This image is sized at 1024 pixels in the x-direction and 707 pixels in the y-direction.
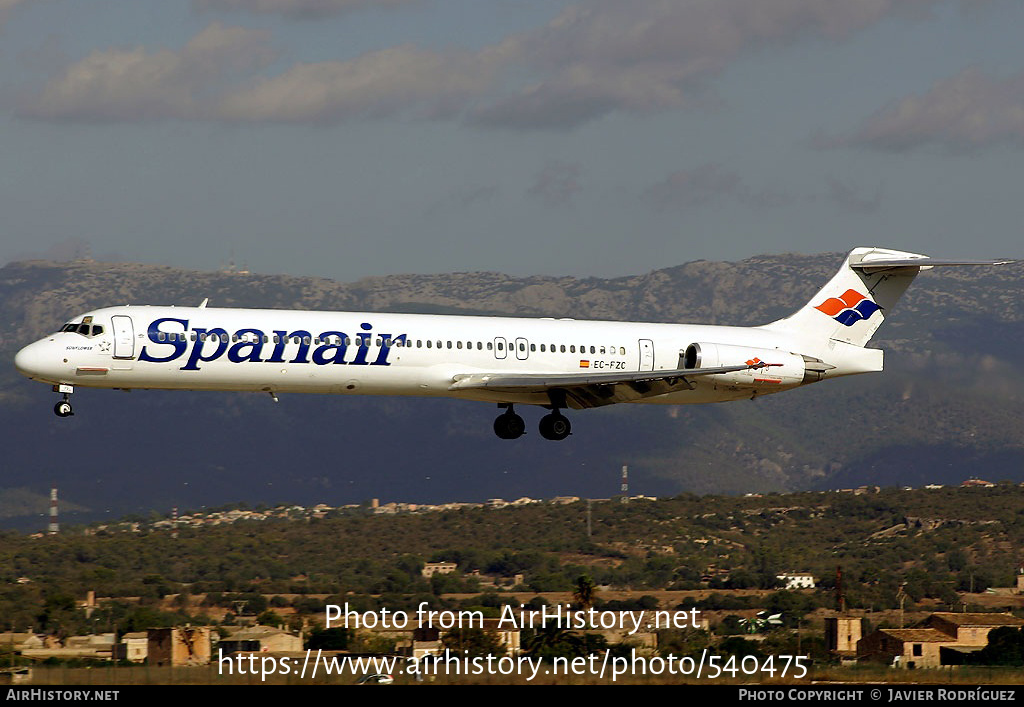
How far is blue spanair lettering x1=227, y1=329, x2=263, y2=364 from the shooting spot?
131ft

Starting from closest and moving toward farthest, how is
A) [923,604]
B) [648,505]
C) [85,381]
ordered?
[85,381] → [923,604] → [648,505]

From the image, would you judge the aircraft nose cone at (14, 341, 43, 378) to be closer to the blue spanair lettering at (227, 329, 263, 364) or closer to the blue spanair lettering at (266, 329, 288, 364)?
the blue spanair lettering at (227, 329, 263, 364)

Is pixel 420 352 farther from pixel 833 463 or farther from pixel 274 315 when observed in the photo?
pixel 833 463

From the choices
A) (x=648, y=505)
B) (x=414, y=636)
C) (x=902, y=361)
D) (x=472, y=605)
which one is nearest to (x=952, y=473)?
(x=902, y=361)

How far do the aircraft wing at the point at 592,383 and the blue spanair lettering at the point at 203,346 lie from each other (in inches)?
255

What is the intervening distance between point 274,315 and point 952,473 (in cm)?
12667

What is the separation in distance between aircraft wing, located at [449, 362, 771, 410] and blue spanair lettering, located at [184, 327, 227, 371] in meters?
6.47

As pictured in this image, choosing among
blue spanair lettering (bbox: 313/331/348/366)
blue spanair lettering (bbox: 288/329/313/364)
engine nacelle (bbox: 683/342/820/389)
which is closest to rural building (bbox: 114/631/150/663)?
blue spanair lettering (bbox: 288/329/313/364)

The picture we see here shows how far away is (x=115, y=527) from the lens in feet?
276

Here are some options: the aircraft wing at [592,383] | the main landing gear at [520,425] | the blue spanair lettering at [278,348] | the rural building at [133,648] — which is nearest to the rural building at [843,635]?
the aircraft wing at [592,383]

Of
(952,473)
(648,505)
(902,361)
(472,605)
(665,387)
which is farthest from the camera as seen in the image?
(902,361)

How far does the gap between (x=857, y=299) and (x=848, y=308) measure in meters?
0.44

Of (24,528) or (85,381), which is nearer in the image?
(85,381)

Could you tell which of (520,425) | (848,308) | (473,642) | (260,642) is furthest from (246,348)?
(848,308)
